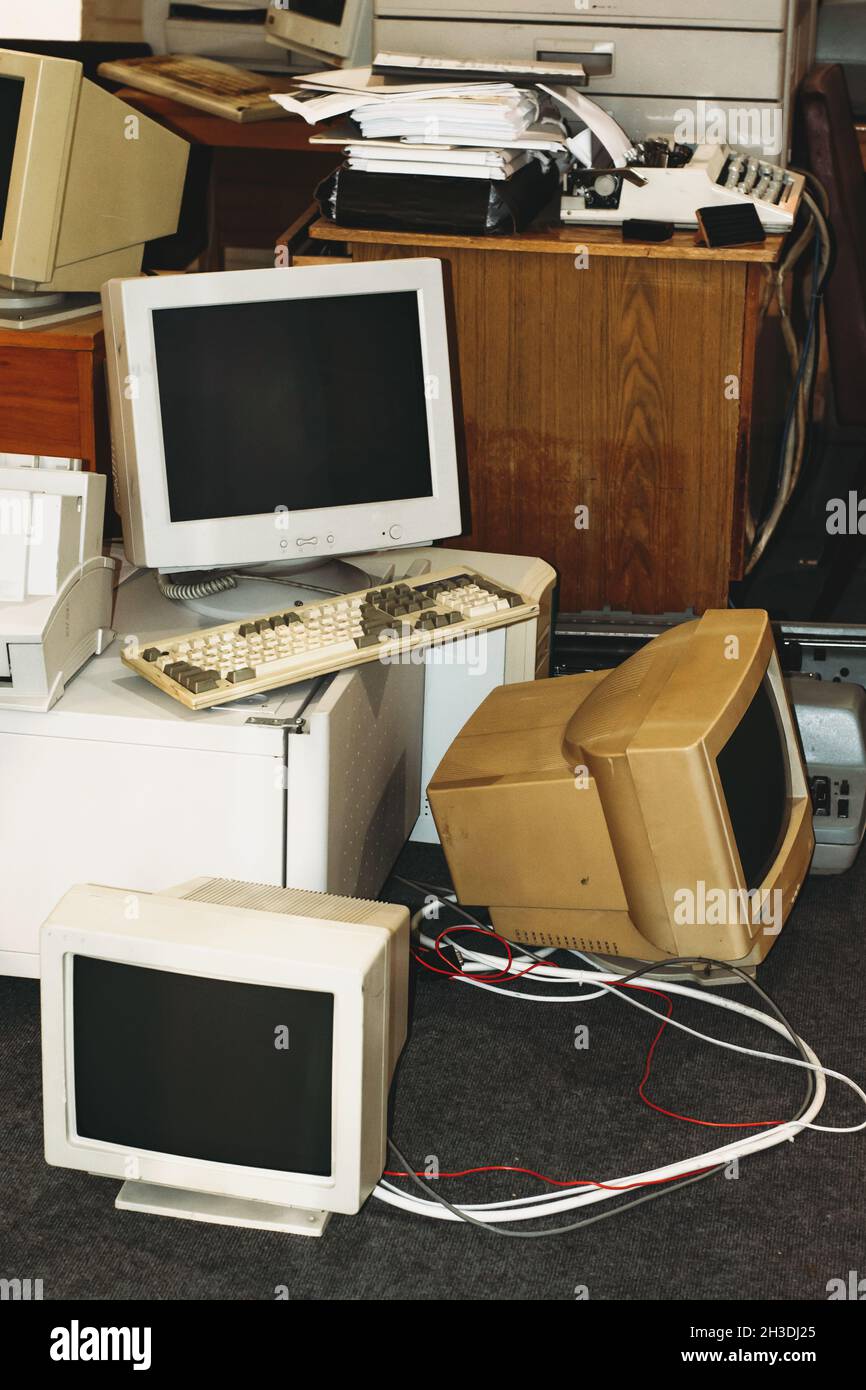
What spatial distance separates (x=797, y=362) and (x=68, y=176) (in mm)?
1821

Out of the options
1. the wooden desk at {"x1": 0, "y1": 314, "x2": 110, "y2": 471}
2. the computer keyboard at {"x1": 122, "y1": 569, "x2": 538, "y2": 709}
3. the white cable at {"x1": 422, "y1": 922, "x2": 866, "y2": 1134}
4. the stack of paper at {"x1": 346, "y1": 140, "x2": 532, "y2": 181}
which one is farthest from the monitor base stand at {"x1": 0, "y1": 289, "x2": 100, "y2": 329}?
the white cable at {"x1": 422, "y1": 922, "x2": 866, "y2": 1134}

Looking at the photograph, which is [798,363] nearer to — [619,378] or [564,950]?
[619,378]

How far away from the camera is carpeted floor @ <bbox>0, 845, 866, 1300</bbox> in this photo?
5.25 ft

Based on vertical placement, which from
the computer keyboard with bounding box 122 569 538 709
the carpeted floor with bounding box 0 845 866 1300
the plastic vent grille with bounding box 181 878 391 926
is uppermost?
the computer keyboard with bounding box 122 569 538 709

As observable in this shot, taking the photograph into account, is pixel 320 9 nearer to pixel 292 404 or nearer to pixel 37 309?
pixel 37 309

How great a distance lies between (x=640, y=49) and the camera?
2639 mm

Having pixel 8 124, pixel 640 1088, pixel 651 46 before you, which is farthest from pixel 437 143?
pixel 640 1088

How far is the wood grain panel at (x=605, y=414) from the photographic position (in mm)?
2504

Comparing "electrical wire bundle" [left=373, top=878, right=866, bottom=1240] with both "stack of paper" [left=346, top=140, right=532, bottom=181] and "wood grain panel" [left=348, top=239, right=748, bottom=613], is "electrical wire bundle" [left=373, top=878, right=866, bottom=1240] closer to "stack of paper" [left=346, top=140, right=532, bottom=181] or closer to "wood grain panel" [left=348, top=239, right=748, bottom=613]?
"wood grain panel" [left=348, top=239, right=748, bottom=613]

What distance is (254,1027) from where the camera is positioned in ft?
5.10

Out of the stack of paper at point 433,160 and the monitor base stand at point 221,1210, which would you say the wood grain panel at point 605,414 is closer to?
the stack of paper at point 433,160

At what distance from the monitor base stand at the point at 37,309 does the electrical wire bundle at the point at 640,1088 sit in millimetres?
1104

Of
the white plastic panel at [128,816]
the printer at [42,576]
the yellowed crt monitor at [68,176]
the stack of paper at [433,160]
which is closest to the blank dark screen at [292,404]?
the printer at [42,576]

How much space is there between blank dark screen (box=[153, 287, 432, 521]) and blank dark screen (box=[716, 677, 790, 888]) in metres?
0.57
